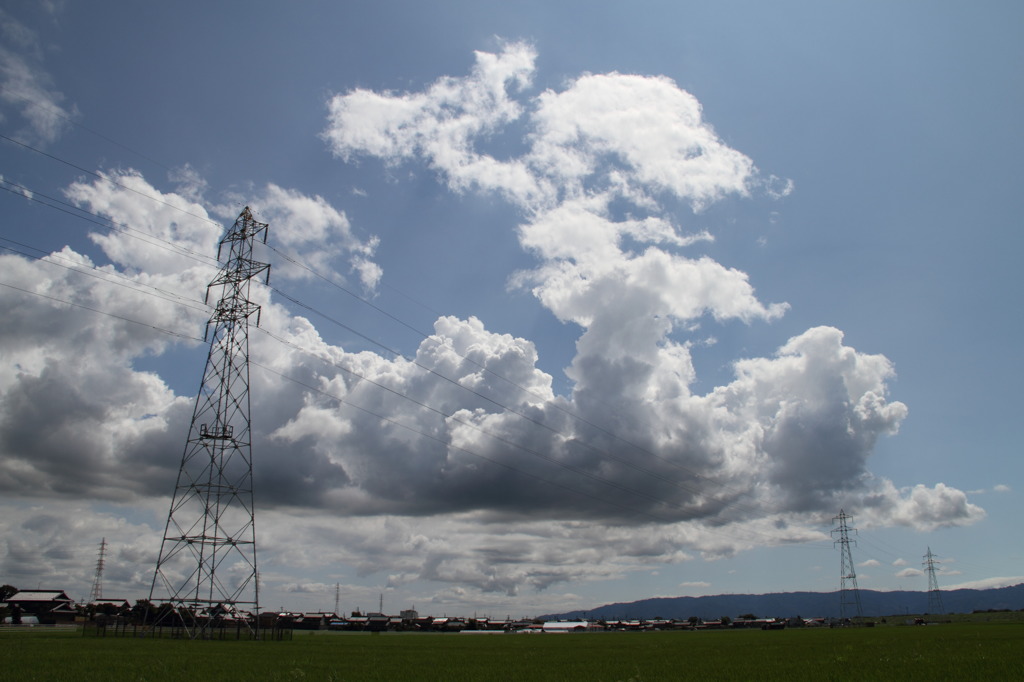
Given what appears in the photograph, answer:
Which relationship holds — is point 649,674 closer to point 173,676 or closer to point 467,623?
point 173,676

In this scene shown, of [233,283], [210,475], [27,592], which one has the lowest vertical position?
[27,592]

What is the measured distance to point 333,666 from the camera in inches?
1441

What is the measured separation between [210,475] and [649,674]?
4112 centimetres

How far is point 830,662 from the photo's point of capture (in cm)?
3809

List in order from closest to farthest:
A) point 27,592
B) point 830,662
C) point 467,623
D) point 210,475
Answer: point 830,662
point 210,475
point 27,592
point 467,623

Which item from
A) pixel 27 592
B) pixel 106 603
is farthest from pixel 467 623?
pixel 27 592

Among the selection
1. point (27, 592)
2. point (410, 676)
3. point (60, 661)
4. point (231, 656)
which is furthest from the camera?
point (27, 592)

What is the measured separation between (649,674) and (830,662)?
44.4 ft

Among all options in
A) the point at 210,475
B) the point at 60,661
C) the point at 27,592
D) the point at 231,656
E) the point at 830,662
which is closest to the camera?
the point at 60,661

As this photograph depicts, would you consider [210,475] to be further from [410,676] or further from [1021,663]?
[1021,663]

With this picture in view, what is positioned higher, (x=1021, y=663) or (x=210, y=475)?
(x=210, y=475)

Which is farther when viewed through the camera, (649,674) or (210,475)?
(210,475)

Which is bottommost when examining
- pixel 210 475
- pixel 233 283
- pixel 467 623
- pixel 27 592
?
pixel 467 623

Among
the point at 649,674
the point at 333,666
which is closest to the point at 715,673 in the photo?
the point at 649,674
